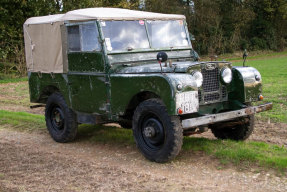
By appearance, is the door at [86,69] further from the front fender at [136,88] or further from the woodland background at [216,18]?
the woodland background at [216,18]

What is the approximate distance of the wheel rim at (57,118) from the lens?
8.29 metres

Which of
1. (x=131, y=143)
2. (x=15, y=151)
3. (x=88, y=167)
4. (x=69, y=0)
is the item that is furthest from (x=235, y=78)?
(x=69, y=0)

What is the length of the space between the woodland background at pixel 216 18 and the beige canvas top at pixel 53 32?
59.7 feet

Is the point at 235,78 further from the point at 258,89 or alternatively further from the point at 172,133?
the point at 172,133

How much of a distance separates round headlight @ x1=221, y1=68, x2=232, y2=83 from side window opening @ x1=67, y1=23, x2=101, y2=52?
225cm

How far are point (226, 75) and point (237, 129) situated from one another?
1.23m

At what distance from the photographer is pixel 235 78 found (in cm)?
689

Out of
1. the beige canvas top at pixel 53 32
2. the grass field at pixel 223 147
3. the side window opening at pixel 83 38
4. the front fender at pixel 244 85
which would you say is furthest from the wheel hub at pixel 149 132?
the beige canvas top at pixel 53 32

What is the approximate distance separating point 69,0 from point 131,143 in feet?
73.3

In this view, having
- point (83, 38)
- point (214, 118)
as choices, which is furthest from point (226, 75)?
point (83, 38)

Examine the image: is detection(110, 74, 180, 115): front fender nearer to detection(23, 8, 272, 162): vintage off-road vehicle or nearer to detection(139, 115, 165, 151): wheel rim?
detection(23, 8, 272, 162): vintage off-road vehicle

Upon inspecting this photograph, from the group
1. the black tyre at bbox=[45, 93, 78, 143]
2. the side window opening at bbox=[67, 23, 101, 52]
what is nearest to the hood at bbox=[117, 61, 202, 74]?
the side window opening at bbox=[67, 23, 101, 52]

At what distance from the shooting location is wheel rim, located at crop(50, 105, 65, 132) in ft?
27.2

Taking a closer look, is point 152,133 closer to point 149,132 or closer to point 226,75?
point 149,132
